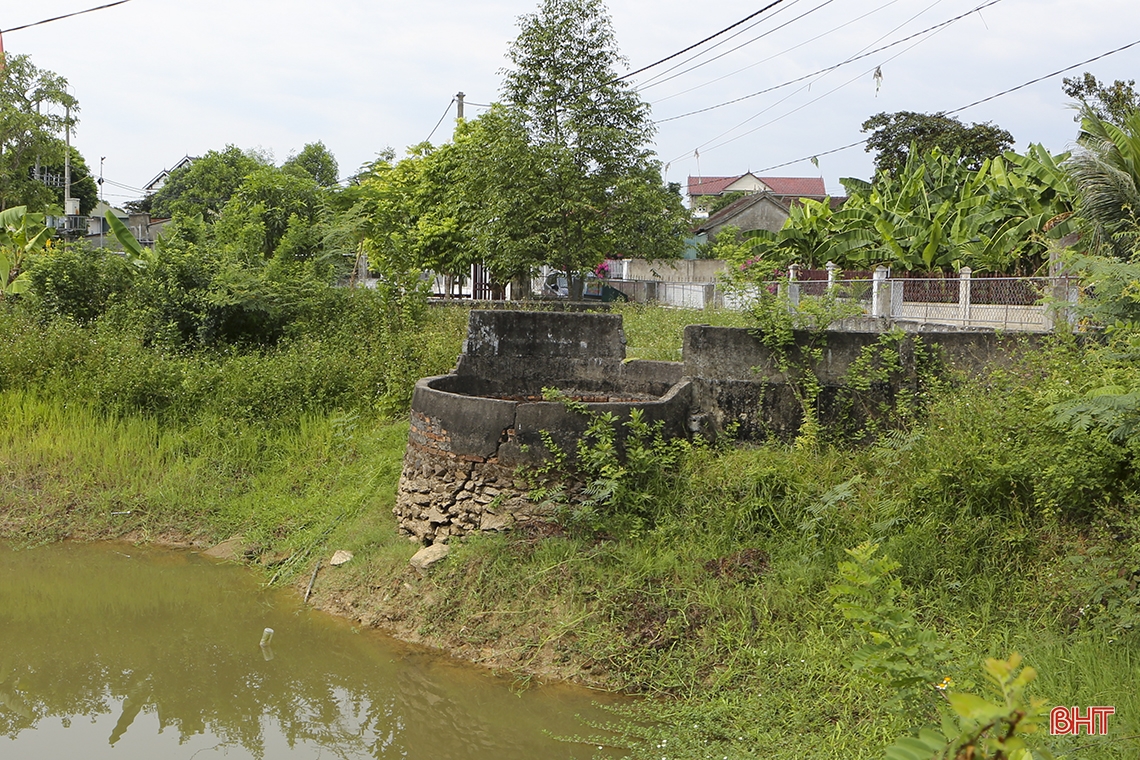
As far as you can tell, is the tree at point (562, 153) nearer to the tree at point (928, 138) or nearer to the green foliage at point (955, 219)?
the green foliage at point (955, 219)

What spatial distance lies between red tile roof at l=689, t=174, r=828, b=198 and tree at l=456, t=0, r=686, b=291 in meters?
45.6

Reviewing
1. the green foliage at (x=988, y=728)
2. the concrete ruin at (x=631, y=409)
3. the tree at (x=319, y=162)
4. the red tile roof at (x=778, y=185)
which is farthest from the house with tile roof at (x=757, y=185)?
the green foliage at (x=988, y=728)

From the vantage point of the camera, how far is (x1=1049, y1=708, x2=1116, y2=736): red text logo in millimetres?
3777

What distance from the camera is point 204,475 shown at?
935cm

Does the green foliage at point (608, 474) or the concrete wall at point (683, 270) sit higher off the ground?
the concrete wall at point (683, 270)

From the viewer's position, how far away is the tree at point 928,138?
27656 millimetres

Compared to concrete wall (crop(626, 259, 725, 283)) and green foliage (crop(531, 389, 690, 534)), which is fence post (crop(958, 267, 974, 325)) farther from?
concrete wall (crop(626, 259, 725, 283))

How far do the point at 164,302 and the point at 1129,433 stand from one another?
10660mm

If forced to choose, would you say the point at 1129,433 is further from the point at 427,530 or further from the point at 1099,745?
the point at 427,530

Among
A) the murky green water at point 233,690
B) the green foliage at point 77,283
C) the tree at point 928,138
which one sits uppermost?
the tree at point 928,138

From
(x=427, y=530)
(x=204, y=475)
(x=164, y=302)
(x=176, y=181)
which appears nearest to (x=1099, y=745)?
(x=427, y=530)

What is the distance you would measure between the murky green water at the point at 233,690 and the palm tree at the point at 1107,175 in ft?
28.2

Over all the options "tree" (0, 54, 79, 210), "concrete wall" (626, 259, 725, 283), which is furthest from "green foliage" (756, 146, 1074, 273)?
"tree" (0, 54, 79, 210)

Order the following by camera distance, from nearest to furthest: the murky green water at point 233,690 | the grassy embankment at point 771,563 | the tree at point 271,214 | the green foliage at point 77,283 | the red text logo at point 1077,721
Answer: the red text logo at point 1077,721 → the grassy embankment at point 771,563 → the murky green water at point 233,690 → the green foliage at point 77,283 → the tree at point 271,214
